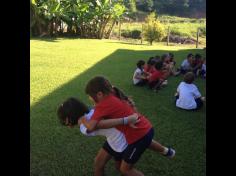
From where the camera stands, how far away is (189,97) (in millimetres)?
6828

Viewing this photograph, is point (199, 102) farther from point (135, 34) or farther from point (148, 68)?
point (135, 34)

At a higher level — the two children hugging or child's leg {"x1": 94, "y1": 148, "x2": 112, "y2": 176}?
the two children hugging

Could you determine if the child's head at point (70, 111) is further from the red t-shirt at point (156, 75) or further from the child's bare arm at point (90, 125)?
the red t-shirt at point (156, 75)

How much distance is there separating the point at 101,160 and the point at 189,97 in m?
3.34

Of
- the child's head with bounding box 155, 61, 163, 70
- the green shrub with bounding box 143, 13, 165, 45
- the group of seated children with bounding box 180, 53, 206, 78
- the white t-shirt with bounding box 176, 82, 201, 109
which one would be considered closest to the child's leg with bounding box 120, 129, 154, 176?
the white t-shirt with bounding box 176, 82, 201, 109

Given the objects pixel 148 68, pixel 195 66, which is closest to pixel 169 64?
pixel 195 66

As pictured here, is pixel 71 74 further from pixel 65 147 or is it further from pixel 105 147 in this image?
pixel 105 147

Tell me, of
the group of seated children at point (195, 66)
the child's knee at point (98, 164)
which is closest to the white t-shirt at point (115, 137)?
the child's knee at point (98, 164)

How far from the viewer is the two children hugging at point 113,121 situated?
3.38 meters

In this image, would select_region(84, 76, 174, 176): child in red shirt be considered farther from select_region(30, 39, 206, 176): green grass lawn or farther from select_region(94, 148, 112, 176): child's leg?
select_region(30, 39, 206, 176): green grass lawn

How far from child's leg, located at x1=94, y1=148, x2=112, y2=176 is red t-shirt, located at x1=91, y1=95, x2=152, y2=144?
396 mm

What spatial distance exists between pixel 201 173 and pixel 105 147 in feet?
4.02

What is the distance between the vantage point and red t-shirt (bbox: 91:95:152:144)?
3373 mm

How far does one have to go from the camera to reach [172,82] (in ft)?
32.3
